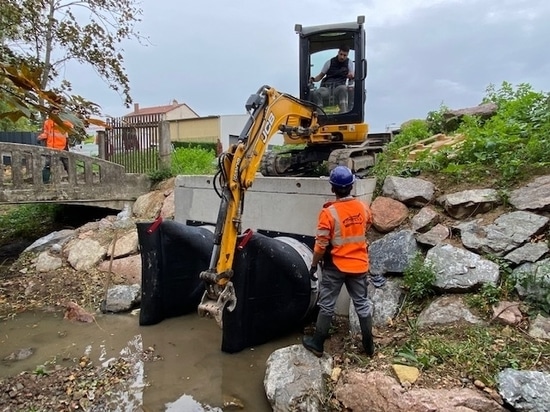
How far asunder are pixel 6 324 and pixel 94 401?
2.52m

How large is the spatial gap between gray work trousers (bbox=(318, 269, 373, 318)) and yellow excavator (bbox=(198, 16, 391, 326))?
32.6 inches

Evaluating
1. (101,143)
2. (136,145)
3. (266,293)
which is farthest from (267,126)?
(101,143)

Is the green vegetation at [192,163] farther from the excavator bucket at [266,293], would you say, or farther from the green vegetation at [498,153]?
the excavator bucket at [266,293]

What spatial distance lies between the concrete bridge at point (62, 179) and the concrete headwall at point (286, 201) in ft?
10.6

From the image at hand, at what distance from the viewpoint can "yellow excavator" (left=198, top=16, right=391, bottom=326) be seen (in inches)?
150

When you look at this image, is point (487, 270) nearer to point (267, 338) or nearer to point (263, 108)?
point (267, 338)

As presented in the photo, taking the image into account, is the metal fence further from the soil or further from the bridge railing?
the soil

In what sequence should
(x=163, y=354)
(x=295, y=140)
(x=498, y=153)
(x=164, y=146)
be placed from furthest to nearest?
(x=164, y=146)
(x=295, y=140)
(x=498, y=153)
(x=163, y=354)

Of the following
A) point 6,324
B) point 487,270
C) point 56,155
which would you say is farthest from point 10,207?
point 487,270

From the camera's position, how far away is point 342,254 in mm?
3635

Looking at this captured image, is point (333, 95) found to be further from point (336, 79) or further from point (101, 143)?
point (101, 143)

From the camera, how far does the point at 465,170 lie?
17.6ft

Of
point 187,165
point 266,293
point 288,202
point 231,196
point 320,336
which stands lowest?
point 320,336

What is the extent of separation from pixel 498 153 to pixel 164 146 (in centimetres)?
646
